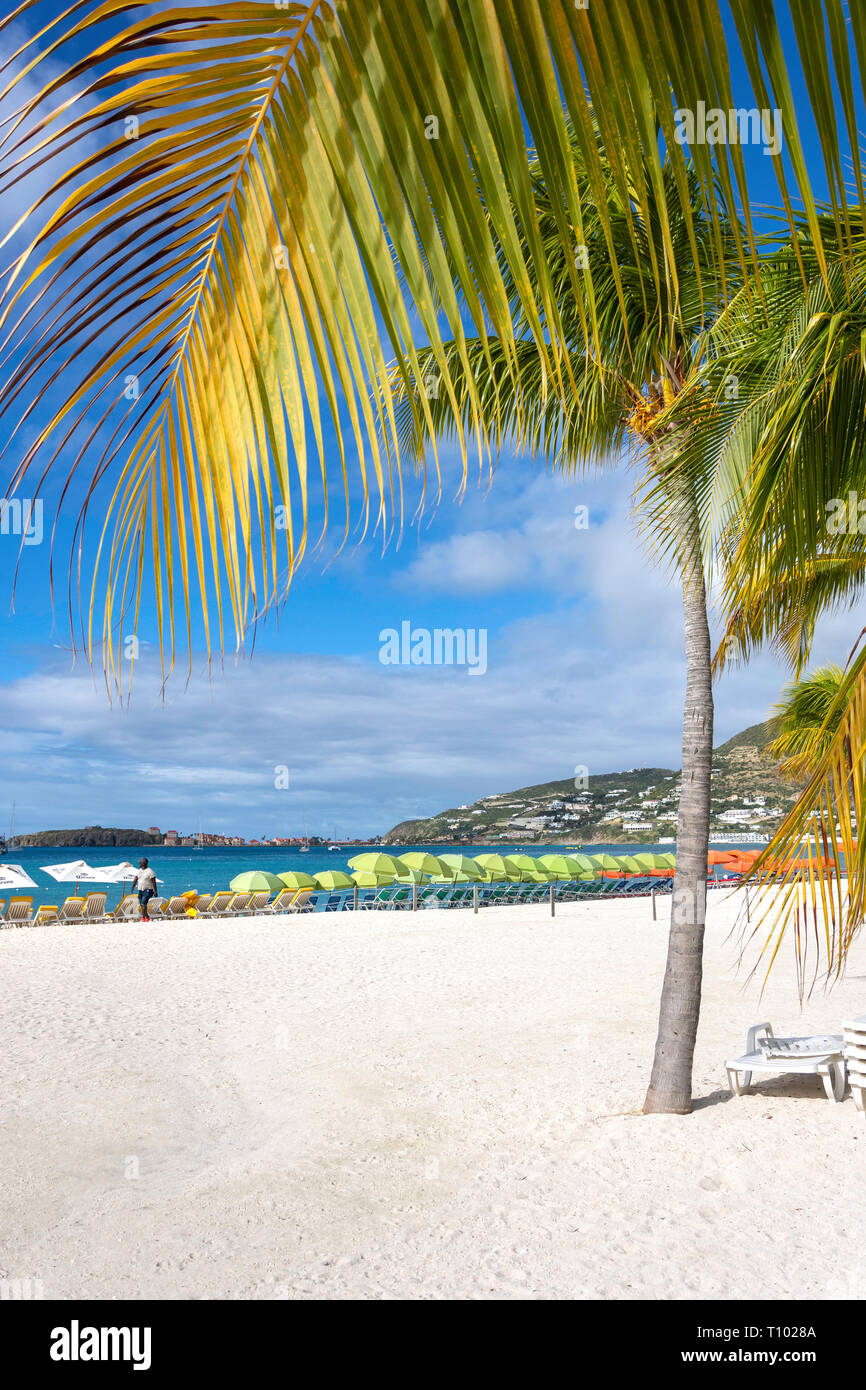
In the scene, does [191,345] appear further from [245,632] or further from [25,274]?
[245,632]

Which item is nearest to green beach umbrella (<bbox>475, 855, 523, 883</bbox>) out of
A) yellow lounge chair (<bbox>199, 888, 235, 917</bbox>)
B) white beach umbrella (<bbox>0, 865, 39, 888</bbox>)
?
yellow lounge chair (<bbox>199, 888, 235, 917</bbox>)

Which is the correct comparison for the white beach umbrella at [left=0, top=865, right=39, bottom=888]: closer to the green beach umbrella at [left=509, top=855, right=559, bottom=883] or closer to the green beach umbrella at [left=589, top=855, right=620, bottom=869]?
the green beach umbrella at [left=509, top=855, right=559, bottom=883]

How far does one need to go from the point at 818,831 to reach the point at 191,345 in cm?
338

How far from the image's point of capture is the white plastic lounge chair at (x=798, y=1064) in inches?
300

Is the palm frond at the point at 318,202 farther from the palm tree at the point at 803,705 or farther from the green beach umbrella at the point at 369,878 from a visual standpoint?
the green beach umbrella at the point at 369,878

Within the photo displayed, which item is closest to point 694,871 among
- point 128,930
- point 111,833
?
point 128,930

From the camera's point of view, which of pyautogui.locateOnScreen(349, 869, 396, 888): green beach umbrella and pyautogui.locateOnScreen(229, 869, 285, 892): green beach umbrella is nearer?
pyautogui.locateOnScreen(229, 869, 285, 892): green beach umbrella

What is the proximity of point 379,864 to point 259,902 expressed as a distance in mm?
3968

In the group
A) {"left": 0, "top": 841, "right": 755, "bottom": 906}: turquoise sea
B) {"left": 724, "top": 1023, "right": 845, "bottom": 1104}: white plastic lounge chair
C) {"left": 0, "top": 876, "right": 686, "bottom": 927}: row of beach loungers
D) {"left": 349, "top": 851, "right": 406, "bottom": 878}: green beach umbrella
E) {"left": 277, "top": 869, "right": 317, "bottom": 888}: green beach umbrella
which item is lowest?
{"left": 0, "top": 841, "right": 755, "bottom": 906}: turquoise sea

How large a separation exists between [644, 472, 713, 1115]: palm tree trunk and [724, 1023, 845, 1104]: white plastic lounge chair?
721 mm

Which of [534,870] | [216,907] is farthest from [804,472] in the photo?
[534,870]

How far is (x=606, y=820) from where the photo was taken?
158 meters

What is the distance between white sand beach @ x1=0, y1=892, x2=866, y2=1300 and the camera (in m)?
4.95

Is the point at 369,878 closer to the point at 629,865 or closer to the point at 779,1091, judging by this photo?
the point at 629,865
